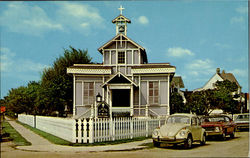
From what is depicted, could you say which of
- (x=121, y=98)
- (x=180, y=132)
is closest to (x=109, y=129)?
(x=180, y=132)

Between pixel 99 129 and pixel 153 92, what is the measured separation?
47.6 ft

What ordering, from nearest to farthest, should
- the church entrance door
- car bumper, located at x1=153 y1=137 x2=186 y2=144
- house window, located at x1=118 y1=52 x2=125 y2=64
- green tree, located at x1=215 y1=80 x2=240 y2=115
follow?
1. car bumper, located at x1=153 y1=137 x2=186 y2=144
2. the church entrance door
3. house window, located at x1=118 y1=52 x2=125 y2=64
4. green tree, located at x1=215 y1=80 x2=240 y2=115

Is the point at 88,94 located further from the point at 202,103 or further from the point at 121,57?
the point at 202,103

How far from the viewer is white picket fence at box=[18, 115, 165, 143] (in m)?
14.5

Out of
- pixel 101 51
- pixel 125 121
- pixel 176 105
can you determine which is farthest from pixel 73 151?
pixel 176 105

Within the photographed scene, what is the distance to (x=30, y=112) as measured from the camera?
4234 centimetres

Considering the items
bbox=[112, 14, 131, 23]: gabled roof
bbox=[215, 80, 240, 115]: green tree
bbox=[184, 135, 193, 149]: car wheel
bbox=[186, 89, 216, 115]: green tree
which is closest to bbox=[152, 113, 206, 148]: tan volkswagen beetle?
bbox=[184, 135, 193, 149]: car wheel

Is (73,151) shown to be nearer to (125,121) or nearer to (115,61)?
(125,121)

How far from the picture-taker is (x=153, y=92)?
2889cm

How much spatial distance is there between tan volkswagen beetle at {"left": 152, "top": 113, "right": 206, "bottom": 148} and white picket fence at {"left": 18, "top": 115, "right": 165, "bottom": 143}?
109 inches

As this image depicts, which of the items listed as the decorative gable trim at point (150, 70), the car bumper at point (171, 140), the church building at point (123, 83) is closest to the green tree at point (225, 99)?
the church building at point (123, 83)

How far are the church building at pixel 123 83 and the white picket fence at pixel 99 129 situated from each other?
26.5 ft

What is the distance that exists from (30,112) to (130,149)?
32519 mm

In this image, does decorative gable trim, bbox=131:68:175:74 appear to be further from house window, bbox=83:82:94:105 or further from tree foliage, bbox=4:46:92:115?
tree foliage, bbox=4:46:92:115
